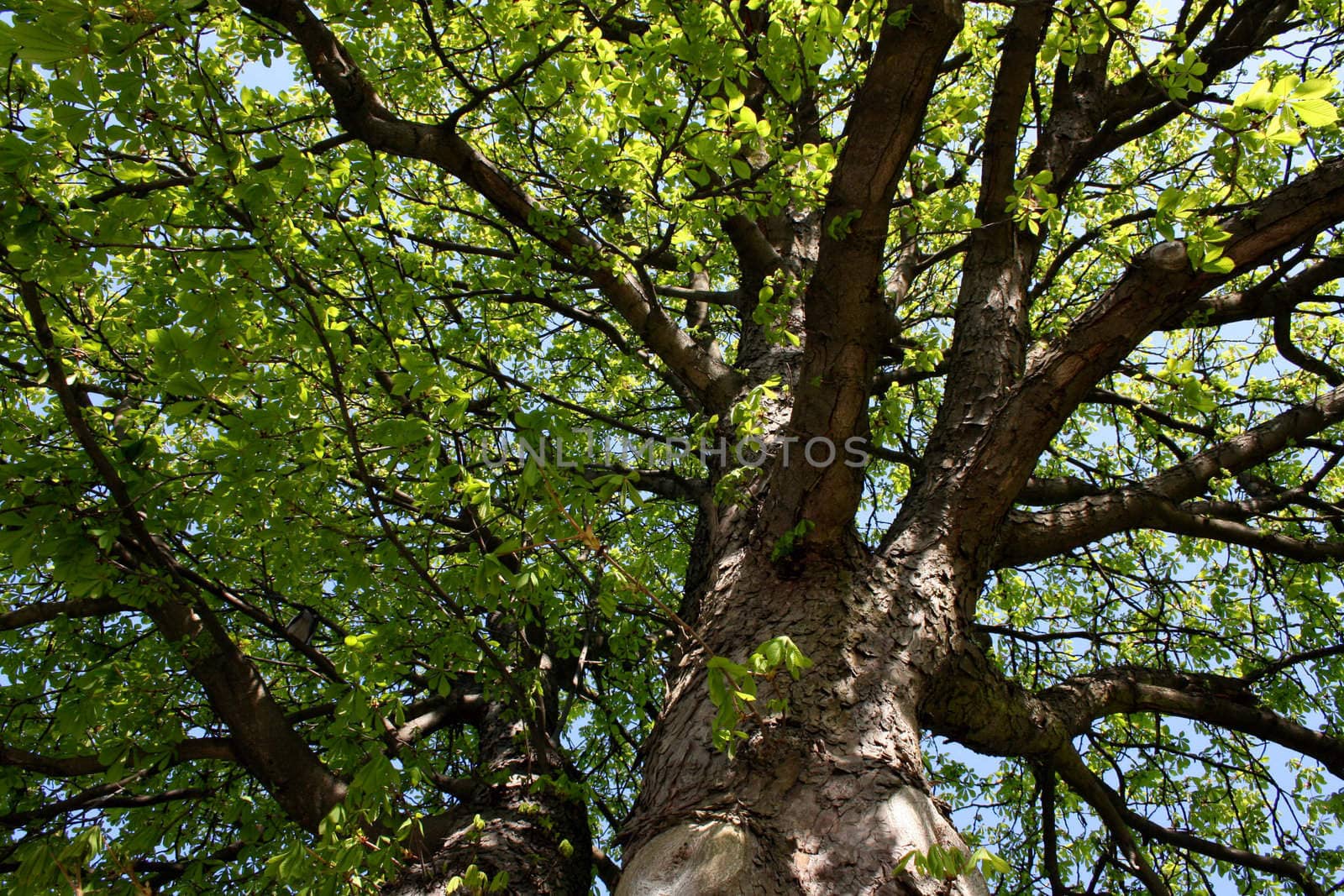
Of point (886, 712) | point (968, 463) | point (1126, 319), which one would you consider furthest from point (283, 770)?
point (1126, 319)

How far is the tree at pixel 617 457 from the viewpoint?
7.22 feet

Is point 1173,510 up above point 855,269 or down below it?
below

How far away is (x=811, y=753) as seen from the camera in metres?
2.34

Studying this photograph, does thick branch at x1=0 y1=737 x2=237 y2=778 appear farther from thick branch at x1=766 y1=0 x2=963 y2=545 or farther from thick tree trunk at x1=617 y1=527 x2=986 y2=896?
thick branch at x1=766 y1=0 x2=963 y2=545

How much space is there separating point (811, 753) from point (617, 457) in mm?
3627

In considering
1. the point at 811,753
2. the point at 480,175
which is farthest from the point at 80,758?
the point at 480,175

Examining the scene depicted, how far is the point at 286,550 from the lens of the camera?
144 inches

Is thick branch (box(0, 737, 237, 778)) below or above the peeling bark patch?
above

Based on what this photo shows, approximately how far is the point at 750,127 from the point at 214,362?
6.70 ft

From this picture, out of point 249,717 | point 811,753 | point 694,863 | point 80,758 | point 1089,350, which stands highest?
point 1089,350

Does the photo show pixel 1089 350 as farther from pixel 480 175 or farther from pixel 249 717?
pixel 249 717

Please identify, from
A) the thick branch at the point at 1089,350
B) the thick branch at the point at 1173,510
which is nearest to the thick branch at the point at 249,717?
Answer: the thick branch at the point at 1089,350

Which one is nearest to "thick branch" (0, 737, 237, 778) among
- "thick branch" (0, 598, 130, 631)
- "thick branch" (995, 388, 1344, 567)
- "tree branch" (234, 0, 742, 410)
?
"thick branch" (0, 598, 130, 631)

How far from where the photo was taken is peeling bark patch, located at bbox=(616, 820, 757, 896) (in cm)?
192
